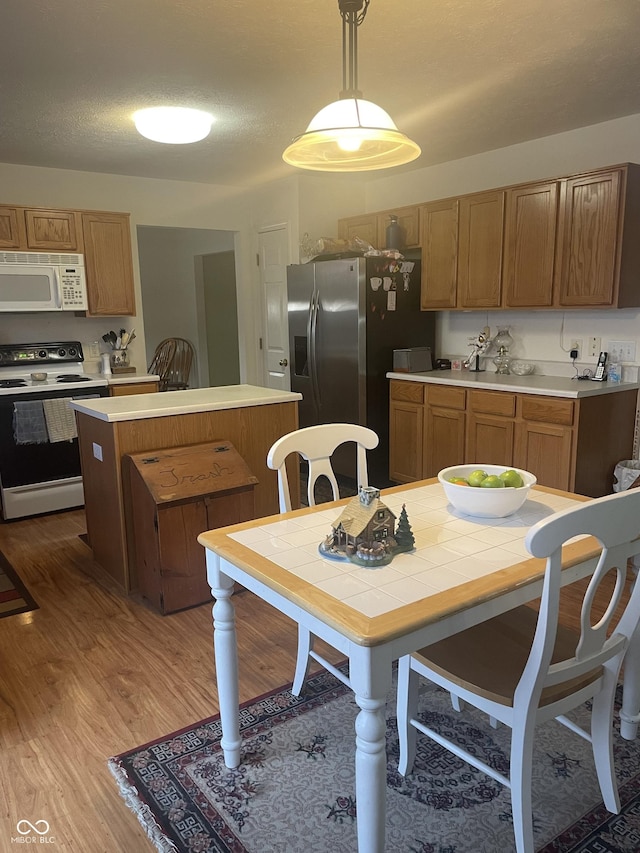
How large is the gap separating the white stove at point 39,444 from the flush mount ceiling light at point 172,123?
1824 mm

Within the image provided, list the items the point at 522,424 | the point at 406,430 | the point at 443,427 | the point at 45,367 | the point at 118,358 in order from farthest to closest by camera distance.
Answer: the point at 118,358 < the point at 45,367 < the point at 406,430 < the point at 443,427 < the point at 522,424

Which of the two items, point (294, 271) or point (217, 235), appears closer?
point (294, 271)

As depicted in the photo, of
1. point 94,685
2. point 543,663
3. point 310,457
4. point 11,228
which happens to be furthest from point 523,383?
point 11,228

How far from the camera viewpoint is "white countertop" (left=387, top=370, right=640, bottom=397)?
349cm

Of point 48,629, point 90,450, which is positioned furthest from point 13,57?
point 48,629

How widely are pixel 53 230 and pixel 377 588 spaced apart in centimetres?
414

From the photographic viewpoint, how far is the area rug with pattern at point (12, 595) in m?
2.87

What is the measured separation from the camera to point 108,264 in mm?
4730

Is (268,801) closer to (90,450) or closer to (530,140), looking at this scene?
(90,450)

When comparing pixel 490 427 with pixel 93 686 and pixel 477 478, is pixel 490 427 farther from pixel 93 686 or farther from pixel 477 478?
pixel 93 686

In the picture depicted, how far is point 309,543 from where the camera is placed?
1616 millimetres

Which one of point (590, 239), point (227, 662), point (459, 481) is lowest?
point (227, 662)

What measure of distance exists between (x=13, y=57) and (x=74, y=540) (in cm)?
254

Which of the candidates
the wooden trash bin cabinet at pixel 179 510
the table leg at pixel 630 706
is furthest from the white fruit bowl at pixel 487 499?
the wooden trash bin cabinet at pixel 179 510
